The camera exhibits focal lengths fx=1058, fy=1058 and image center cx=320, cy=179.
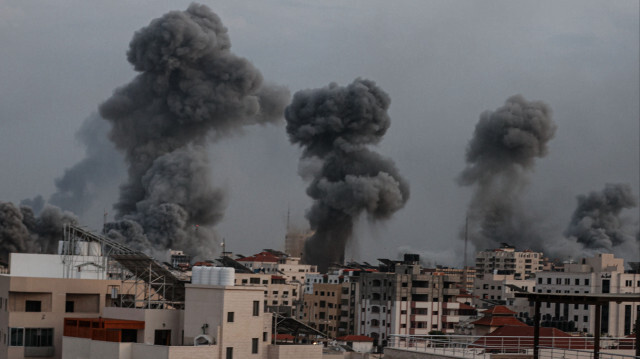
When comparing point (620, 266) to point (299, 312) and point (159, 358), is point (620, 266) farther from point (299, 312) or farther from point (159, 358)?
point (159, 358)

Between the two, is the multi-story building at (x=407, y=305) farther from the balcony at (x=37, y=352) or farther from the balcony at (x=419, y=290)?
the balcony at (x=37, y=352)

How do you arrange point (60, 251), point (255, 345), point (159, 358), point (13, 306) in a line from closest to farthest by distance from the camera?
point (159, 358) < point (255, 345) < point (13, 306) < point (60, 251)

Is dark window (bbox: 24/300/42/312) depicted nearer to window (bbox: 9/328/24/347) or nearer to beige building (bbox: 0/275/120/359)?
beige building (bbox: 0/275/120/359)

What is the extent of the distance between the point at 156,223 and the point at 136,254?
57725 mm

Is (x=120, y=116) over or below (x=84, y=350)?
over

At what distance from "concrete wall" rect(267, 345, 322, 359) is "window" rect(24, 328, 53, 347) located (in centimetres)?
763

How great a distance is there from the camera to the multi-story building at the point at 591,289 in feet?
225

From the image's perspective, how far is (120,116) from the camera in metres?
103

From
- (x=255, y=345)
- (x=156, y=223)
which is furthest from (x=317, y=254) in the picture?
(x=255, y=345)

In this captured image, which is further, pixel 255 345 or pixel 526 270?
pixel 526 270

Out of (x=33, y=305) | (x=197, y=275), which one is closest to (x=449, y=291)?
(x=33, y=305)

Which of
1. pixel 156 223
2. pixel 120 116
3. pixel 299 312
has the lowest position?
pixel 299 312

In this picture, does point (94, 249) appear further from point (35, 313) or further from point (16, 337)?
point (16, 337)

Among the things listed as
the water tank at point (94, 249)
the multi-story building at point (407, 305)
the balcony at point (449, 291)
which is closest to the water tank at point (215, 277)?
the water tank at point (94, 249)
